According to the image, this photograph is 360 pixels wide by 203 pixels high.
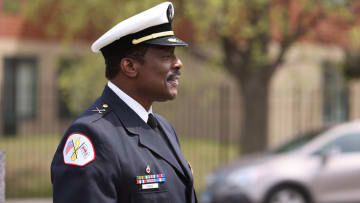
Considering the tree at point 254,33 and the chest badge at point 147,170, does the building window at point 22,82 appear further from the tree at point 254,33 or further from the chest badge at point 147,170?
the chest badge at point 147,170

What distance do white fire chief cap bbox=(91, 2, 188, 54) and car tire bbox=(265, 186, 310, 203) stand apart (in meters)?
7.46

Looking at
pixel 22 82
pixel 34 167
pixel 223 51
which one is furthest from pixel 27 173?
pixel 22 82

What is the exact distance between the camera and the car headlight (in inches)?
391

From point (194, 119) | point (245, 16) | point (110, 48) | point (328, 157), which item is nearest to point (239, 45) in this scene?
point (245, 16)

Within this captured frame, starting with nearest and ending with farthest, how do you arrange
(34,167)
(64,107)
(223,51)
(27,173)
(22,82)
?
1. (223,51)
2. (27,173)
3. (34,167)
4. (64,107)
5. (22,82)

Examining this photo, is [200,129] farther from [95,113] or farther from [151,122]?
[95,113]

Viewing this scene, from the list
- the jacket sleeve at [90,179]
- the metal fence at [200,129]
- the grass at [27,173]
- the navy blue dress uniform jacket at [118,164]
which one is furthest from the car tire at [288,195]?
the jacket sleeve at [90,179]

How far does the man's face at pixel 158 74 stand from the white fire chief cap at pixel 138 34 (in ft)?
0.13

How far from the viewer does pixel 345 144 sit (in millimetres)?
10250

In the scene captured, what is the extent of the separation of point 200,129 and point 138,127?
19.9 m

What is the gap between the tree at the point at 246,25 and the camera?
1105cm

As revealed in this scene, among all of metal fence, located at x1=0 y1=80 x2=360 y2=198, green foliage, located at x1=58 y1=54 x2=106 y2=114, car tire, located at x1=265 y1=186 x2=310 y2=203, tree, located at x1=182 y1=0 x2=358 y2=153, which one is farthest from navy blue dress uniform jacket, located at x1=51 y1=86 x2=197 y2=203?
green foliage, located at x1=58 y1=54 x2=106 y2=114

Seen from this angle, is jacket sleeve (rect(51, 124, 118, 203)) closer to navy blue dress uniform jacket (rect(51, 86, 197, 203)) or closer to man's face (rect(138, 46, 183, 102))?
navy blue dress uniform jacket (rect(51, 86, 197, 203))

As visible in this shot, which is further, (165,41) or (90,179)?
(165,41)
